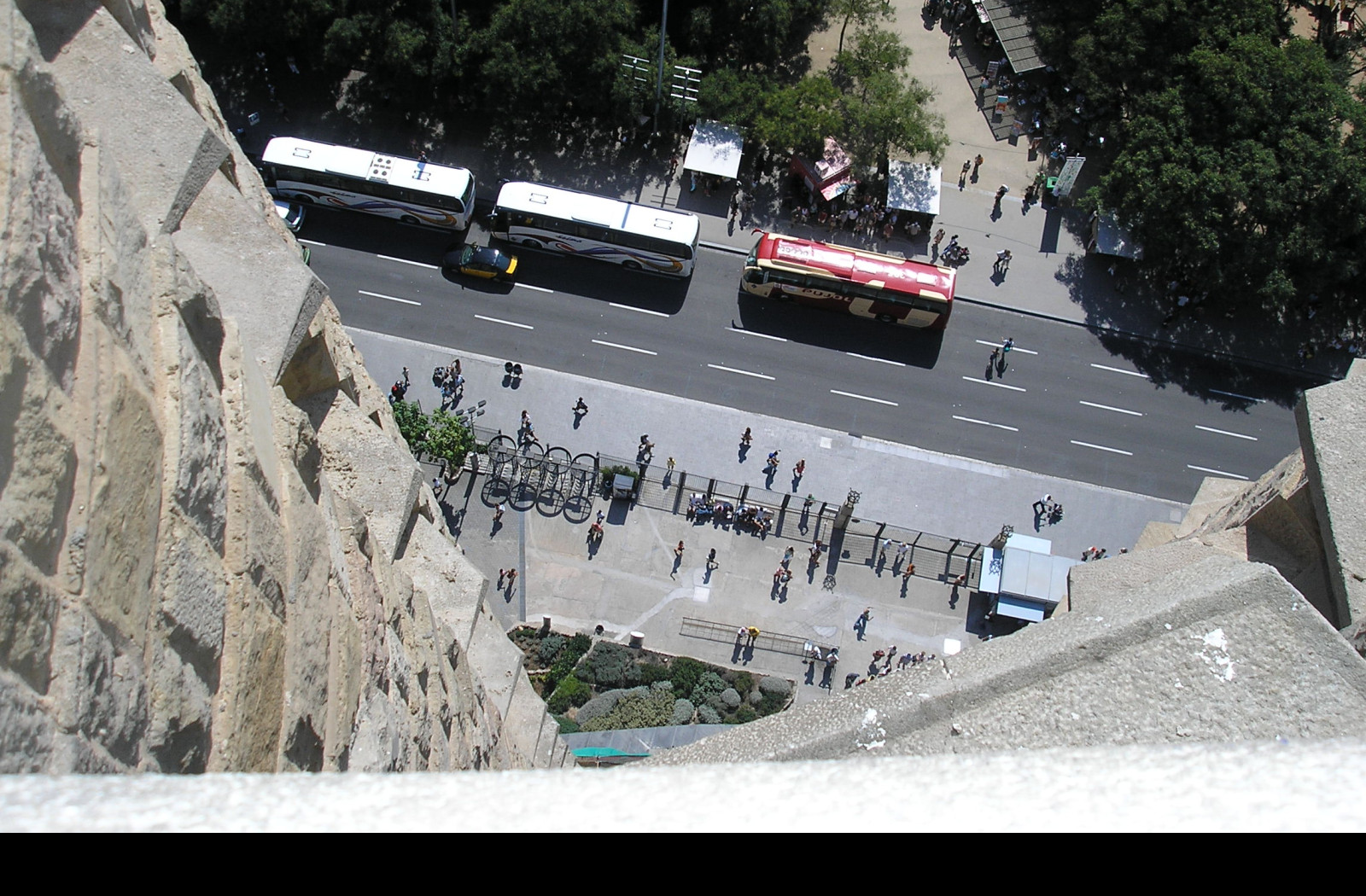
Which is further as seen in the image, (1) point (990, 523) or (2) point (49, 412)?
(1) point (990, 523)

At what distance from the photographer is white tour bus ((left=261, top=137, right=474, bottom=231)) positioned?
3597 cm

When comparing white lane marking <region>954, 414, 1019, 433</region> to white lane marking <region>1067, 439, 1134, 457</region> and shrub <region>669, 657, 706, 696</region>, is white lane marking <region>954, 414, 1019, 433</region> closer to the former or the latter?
white lane marking <region>1067, 439, 1134, 457</region>

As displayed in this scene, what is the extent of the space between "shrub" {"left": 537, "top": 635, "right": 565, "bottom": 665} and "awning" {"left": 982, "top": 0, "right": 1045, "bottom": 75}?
31.6 meters

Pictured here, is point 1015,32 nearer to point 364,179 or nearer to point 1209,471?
point 1209,471

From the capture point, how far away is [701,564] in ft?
109

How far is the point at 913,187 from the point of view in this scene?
38188mm

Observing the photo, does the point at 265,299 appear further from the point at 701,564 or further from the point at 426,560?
the point at 701,564

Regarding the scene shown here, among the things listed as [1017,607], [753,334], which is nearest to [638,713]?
→ [1017,607]

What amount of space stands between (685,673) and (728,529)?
600cm

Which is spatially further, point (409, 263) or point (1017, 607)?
point (409, 263)

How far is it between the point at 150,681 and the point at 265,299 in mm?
4918

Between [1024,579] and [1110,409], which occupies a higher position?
[1110,409]

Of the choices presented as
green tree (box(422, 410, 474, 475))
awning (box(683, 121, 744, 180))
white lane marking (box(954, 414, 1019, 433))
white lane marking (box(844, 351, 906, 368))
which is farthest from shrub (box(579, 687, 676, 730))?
awning (box(683, 121, 744, 180))
